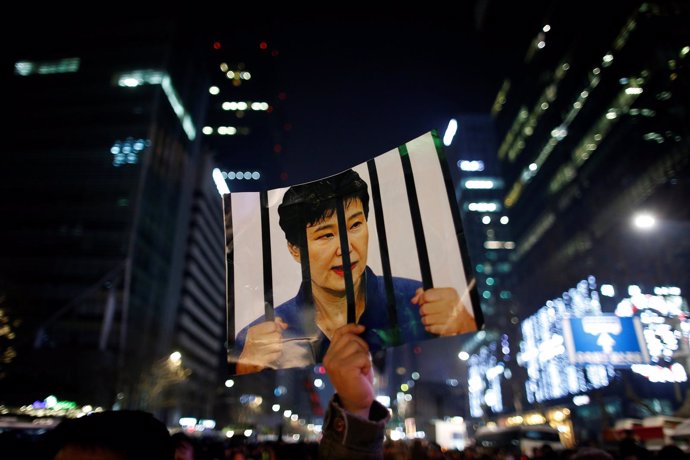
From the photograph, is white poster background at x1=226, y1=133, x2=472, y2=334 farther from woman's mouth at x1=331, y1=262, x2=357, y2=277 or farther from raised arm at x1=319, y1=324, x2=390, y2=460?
raised arm at x1=319, y1=324, x2=390, y2=460

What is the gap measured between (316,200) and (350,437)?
186 cm

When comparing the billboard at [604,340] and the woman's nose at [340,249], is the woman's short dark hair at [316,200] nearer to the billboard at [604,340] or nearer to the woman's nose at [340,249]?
the woman's nose at [340,249]

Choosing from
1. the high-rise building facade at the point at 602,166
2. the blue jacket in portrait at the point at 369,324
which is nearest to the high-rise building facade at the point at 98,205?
the blue jacket in portrait at the point at 369,324

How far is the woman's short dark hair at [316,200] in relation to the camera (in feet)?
11.5

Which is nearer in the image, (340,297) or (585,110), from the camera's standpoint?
(340,297)

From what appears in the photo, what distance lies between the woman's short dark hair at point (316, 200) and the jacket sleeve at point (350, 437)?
158cm

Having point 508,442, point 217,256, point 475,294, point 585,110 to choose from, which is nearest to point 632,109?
point 585,110

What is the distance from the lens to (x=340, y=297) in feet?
10.6

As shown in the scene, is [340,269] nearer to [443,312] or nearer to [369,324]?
[369,324]

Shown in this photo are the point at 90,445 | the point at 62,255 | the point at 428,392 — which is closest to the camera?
the point at 90,445

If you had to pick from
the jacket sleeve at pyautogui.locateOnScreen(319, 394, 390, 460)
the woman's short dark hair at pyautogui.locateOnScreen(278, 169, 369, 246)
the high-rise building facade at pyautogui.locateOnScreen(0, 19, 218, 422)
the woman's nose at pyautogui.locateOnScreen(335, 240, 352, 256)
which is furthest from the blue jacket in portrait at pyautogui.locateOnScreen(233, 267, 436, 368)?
the high-rise building facade at pyautogui.locateOnScreen(0, 19, 218, 422)

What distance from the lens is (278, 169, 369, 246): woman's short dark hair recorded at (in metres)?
3.51

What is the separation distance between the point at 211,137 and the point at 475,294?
145 m

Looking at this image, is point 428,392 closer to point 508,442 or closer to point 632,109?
point 508,442
